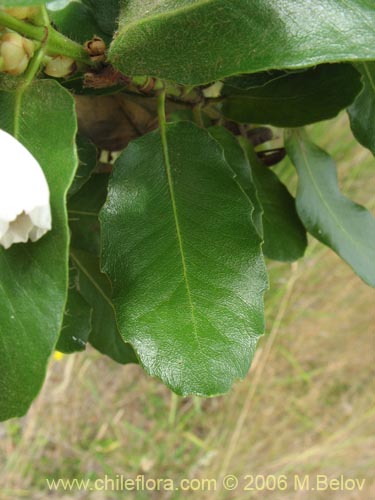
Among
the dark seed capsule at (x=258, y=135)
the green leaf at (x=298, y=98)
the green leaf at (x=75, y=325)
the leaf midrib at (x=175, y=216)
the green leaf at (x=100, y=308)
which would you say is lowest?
the green leaf at (x=100, y=308)

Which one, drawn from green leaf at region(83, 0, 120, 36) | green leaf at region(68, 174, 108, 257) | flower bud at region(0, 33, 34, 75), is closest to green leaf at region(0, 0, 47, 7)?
flower bud at region(0, 33, 34, 75)

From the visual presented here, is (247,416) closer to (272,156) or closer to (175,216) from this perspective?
(272,156)

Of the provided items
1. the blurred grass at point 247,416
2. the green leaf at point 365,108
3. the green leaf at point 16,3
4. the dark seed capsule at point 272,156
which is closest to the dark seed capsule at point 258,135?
the dark seed capsule at point 272,156


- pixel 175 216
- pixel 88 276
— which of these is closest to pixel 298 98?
pixel 175 216

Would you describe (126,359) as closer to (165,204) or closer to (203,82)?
(165,204)

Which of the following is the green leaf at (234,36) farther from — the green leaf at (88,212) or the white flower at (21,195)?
the green leaf at (88,212)

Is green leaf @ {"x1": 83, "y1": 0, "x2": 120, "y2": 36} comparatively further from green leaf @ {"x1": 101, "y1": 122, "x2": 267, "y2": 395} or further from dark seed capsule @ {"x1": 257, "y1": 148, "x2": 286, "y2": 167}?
dark seed capsule @ {"x1": 257, "y1": 148, "x2": 286, "y2": 167}
